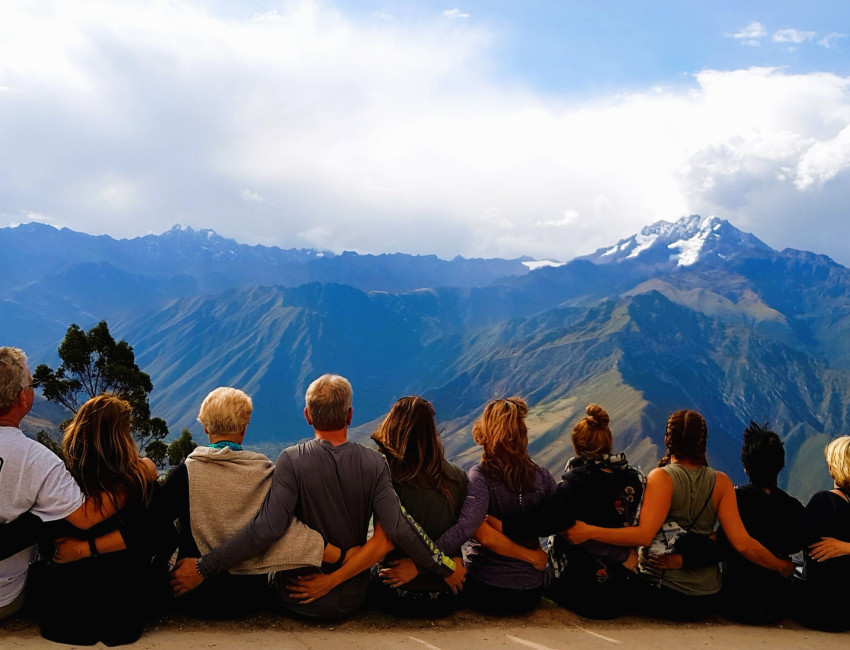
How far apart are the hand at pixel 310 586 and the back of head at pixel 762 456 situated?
166 inches

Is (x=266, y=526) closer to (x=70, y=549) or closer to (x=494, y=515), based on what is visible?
(x=70, y=549)

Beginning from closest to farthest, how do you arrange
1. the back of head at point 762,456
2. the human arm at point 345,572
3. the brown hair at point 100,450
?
the brown hair at point 100,450, the human arm at point 345,572, the back of head at point 762,456

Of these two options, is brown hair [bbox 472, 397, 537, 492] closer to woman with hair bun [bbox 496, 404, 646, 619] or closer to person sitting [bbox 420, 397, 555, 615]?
person sitting [bbox 420, 397, 555, 615]

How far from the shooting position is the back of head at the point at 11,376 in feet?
16.4

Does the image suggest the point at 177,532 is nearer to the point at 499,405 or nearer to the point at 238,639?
the point at 238,639

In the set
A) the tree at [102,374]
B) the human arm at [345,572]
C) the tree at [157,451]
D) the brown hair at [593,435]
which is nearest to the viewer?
the human arm at [345,572]

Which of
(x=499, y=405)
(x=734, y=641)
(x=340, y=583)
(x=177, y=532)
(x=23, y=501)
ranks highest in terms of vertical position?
(x=499, y=405)

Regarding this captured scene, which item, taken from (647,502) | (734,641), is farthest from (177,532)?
(734,641)

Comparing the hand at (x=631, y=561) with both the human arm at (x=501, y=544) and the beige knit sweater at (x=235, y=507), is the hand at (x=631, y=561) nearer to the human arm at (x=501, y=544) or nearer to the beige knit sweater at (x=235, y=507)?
the human arm at (x=501, y=544)

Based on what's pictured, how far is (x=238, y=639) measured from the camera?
18.7 feet

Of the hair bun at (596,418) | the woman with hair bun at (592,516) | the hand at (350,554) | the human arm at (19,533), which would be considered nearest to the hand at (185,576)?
the human arm at (19,533)

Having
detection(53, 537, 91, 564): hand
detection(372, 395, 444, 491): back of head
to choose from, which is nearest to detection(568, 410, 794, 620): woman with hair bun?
detection(372, 395, 444, 491): back of head

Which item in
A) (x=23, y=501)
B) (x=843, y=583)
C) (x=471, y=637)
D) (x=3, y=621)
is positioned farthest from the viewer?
(x=843, y=583)

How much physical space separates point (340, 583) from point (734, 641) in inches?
155
